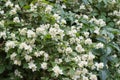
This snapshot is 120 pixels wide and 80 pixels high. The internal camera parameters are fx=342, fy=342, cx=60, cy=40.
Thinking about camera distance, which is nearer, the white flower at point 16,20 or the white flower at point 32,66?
the white flower at point 32,66

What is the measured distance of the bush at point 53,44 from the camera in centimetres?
252

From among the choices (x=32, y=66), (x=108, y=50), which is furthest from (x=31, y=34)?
(x=108, y=50)

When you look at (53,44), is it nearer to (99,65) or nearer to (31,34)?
(31,34)

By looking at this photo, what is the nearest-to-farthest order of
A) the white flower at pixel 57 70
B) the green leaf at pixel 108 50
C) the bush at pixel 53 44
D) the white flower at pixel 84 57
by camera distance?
the white flower at pixel 57 70
the bush at pixel 53 44
the white flower at pixel 84 57
the green leaf at pixel 108 50

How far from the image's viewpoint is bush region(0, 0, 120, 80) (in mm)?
2521

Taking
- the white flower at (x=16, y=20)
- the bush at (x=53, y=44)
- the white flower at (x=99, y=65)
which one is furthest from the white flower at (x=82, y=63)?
the white flower at (x=16, y=20)

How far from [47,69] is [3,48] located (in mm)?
379

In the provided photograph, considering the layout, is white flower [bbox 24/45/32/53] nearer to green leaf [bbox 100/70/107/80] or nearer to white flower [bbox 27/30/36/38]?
white flower [bbox 27/30/36/38]

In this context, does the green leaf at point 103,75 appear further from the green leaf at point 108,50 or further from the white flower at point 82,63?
the white flower at point 82,63

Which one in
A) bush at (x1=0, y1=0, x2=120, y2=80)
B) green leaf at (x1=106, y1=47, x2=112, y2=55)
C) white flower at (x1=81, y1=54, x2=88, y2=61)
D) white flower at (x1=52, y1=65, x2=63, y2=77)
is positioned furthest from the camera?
green leaf at (x1=106, y1=47, x2=112, y2=55)

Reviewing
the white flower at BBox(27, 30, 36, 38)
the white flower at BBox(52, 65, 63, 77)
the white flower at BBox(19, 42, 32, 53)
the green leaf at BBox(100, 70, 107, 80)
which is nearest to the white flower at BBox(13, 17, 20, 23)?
the white flower at BBox(27, 30, 36, 38)

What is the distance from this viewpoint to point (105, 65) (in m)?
2.96

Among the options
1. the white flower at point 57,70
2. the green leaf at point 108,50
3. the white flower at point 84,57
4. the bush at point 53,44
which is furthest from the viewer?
the green leaf at point 108,50

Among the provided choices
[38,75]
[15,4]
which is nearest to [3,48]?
[38,75]
